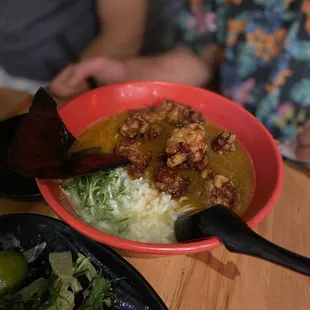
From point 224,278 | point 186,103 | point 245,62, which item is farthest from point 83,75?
point 224,278

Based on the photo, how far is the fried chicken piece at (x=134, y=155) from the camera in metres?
0.86

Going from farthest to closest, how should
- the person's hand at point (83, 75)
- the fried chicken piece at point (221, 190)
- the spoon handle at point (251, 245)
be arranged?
1. the person's hand at point (83, 75)
2. the fried chicken piece at point (221, 190)
3. the spoon handle at point (251, 245)

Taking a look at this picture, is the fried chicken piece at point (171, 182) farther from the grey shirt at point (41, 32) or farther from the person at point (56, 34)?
the grey shirt at point (41, 32)

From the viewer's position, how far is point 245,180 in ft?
2.84

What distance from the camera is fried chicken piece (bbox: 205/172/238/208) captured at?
793 millimetres

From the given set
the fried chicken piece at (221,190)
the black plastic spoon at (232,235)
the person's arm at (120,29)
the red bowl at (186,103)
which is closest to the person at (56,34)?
the person's arm at (120,29)

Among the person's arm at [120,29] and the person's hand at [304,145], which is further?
the person's arm at [120,29]

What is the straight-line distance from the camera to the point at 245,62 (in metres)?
1.16

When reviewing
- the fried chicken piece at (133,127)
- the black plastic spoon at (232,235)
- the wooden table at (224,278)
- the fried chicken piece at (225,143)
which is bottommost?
the wooden table at (224,278)

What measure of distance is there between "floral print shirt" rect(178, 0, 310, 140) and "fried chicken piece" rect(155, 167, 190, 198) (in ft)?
1.63

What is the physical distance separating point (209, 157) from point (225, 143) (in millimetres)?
50

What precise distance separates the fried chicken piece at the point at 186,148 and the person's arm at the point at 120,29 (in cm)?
67

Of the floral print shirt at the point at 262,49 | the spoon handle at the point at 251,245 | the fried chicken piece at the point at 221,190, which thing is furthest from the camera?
the floral print shirt at the point at 262,49

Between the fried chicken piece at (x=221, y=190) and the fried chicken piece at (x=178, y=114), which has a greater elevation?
the fried chicken piece at (x=178, y=114)
